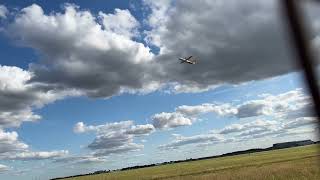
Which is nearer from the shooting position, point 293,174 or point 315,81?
point 315,81

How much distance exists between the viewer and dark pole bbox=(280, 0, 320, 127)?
5.02 feet

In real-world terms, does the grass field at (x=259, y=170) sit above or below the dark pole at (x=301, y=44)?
above

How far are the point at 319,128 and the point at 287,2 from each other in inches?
15.6

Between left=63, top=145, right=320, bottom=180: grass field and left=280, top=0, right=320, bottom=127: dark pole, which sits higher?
left=63, top=145, right=320, bottom=180: grass field

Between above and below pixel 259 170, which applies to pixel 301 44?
below

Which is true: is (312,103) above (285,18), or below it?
below

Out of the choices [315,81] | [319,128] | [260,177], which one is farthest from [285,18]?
[260,177]

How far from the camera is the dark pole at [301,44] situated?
1.53 metres

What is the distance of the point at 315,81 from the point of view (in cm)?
157

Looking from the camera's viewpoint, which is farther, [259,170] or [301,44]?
[259,170]

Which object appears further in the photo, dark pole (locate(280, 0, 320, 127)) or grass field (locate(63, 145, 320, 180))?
grass field (locate(63, 145, 320, 180))

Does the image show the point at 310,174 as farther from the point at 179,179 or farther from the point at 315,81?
the point at 315,81

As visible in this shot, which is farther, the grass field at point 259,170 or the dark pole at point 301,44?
the grass field at point 259,170

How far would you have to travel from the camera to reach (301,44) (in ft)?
5.12
